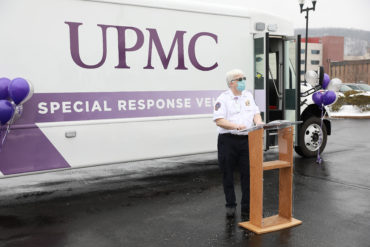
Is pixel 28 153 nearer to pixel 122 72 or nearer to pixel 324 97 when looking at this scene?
pixel 122 72

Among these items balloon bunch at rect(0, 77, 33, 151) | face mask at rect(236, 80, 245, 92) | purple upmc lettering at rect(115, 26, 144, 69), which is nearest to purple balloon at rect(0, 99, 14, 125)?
balloon bunch at rect(0, 77, 33, 151)

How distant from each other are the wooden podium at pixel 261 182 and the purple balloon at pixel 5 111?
2839mm

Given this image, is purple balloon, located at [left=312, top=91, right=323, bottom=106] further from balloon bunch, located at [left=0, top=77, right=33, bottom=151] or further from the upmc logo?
balloon bunch, located at [left=0, top=77, right=33, bottom=151]

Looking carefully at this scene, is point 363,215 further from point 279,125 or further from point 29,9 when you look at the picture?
point 29,9

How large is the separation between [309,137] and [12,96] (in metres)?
5.70

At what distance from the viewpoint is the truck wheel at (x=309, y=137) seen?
26.8ft

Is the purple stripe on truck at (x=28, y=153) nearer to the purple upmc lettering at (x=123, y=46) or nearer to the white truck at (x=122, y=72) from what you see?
the white truck at (x=122, y=72)

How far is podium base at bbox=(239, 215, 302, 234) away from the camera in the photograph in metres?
4.47

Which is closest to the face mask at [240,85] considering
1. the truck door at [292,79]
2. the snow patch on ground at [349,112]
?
Result: the truck door at [292,79]

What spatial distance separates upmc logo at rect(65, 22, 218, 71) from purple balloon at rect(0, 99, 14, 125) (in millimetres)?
1231

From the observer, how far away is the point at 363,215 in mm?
4969

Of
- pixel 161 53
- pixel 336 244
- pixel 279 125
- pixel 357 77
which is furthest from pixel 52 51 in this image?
pixel 357 77

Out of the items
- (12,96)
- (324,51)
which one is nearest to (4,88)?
(12,96)

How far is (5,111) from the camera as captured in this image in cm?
484
